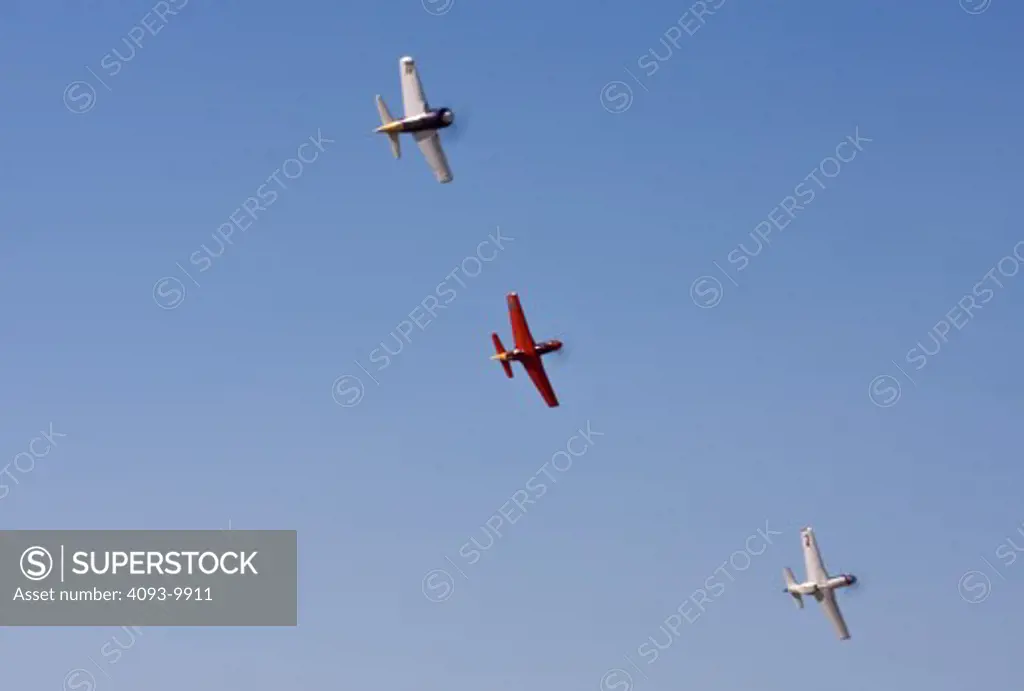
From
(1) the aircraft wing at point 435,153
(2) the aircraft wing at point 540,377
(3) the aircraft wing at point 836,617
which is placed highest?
(1) the aircraft wing at point 435,153

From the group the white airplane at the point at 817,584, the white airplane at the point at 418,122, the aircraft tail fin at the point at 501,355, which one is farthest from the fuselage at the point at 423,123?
the white airplane at the point at 817,584

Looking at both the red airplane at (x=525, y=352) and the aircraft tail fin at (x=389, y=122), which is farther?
the red airplane at (x=525, y=352)

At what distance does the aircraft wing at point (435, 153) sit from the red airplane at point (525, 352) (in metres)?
22.2

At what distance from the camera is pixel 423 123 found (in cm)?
14475

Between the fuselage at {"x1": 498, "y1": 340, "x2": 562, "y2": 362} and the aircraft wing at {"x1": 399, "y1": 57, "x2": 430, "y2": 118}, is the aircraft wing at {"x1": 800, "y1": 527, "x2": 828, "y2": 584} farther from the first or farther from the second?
the aircraft wing at {"x1": 399, "y1": 57, "x2": 430, "y2": 118}

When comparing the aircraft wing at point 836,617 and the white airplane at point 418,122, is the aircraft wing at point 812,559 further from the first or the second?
the white airplane at point 418,122

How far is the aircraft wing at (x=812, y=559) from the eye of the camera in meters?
185

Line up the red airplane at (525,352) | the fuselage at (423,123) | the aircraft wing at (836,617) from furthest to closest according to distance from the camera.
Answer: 1. the aircraft wing at (836,617)
2. the red airplane at (525,352)
3. the fuselage at (423,123)

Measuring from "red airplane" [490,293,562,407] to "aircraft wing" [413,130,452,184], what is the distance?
875 inches

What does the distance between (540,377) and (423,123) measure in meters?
33.6

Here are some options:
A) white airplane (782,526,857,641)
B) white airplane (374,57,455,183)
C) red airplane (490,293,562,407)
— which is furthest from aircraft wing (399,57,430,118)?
white airplane (782,526,857,641)

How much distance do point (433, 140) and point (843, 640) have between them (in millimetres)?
76307

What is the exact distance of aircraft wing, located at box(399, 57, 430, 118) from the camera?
479 feet

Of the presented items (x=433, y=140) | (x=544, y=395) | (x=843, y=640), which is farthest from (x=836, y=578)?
(x=433, y=140)
